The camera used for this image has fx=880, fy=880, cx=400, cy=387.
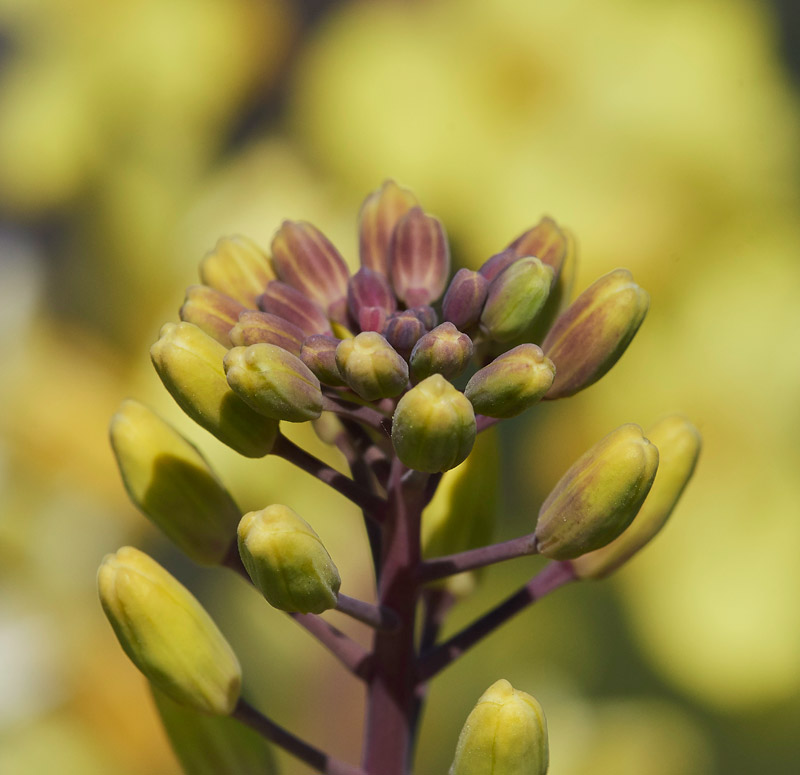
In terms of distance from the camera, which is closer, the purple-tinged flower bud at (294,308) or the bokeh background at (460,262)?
the purple-tinged flower bud at (294,308)

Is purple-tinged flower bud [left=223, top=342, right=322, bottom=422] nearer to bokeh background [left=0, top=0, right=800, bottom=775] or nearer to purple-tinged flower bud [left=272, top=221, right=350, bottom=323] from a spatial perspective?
purple-tinged flower bud [left=272, top=221, right=350, bottom=323]

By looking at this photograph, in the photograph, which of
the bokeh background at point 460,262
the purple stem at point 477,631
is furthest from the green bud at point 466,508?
the bokeh background at point 460,262

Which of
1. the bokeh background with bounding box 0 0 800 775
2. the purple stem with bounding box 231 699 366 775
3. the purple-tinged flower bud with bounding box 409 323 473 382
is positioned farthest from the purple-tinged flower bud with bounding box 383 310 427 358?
the bokeh background with bounding box 0 0 800 775

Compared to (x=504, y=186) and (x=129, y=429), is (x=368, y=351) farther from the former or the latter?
(x=504, y=186)

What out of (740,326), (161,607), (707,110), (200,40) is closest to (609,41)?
(707,110)

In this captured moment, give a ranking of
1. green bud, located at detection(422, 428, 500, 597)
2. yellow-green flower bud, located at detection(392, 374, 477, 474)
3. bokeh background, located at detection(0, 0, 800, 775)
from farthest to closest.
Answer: bokeh background, located at detection(0, 0, 800, 775), green bud, located at detection(422, 428, 500, 597), yellow-green flower bud, located at detection(392, 374, 477, 474)

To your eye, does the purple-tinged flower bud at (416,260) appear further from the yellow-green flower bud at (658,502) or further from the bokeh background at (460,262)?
the bokeh background at (460,262)
